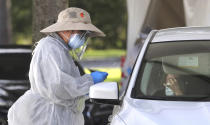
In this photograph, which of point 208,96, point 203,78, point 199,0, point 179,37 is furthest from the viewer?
point 199,0

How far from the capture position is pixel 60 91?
4.54 m

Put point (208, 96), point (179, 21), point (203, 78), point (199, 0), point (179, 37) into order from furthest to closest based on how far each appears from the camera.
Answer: point (179, 21) < point (199, 0) < point (179, 37) < point (203, 78) < point (208, 96)

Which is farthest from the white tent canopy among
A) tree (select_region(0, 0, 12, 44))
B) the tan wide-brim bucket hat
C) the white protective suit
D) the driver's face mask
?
tree (select_region(0, 0, 12, 44))

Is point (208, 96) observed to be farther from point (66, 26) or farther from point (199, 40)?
point (66, 26)

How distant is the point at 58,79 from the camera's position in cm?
449

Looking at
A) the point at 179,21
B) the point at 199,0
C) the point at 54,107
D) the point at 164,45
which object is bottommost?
the point at 179,21

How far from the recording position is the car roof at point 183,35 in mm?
5105

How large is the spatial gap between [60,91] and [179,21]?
246 inches

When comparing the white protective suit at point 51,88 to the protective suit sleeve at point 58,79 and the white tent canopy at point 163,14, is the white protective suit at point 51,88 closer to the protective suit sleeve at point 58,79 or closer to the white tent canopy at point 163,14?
the protective suit sleeve at point 58,79

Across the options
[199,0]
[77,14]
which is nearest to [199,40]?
[77,14]

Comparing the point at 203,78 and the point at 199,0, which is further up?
the point at 203,78

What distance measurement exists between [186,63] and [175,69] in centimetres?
11

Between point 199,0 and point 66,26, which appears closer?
point 66,26

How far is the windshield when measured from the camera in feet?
15.5
